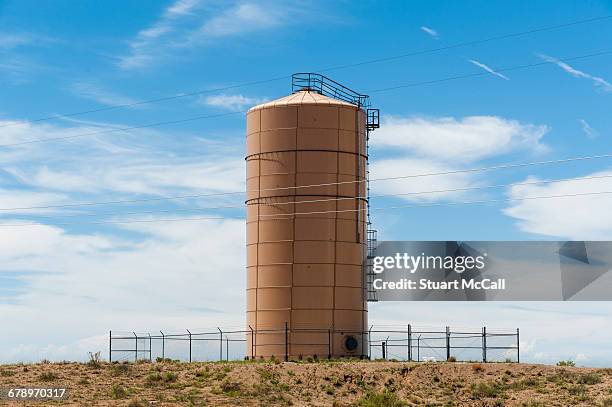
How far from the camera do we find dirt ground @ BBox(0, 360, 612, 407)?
4678 centimetres

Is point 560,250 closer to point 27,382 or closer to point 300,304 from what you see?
point 300,304

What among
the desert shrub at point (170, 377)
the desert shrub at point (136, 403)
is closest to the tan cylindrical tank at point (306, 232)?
the desert shrub at point (170, 377)

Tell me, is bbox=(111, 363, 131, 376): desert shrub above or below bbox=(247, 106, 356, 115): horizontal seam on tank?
below

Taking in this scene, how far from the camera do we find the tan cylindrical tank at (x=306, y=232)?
56.0 m

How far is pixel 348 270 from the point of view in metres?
57.0

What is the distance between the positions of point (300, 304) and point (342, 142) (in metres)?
9.12

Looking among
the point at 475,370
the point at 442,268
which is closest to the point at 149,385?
the point at 475,370

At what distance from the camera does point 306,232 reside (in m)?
56.2

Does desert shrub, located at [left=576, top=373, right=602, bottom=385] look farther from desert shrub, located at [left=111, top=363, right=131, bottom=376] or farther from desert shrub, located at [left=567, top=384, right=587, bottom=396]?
desert shrub, located at [left=111, top=363, right=131, bottom=376]

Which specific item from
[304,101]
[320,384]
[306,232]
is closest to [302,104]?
[304,101]

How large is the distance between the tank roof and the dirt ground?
46.8 feet

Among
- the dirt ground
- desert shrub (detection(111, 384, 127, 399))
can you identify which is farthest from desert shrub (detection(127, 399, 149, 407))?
desert shrub (detection(111, 384, 127, 399))

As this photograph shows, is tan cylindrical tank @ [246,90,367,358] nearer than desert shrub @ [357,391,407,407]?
No

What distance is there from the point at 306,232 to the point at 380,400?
12.3m
